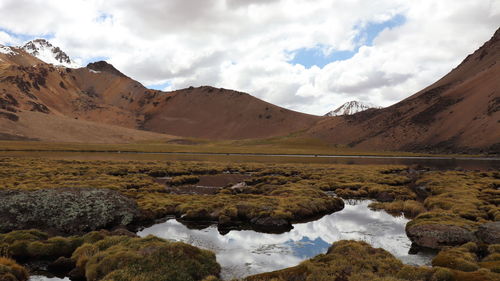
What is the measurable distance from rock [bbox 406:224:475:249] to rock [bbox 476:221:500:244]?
0.53 m

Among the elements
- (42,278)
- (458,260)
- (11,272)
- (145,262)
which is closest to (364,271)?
(458,260)

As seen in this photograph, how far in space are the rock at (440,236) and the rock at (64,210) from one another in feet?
74.8

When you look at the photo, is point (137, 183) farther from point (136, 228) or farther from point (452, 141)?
point (452, 141)

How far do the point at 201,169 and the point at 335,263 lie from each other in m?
63.5

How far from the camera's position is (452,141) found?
189m

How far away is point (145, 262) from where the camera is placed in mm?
17156

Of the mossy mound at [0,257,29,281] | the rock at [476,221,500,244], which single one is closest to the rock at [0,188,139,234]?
the mossy mound at [0,257,29,281]

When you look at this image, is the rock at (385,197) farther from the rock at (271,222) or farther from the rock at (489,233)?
the rock at (489,233)

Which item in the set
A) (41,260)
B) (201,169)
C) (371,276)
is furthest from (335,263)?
(201,169)

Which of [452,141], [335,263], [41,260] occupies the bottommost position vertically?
[41,260]

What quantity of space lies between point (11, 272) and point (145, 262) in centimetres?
627

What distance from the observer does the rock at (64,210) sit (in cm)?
2571

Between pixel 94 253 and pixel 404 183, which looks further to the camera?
pixel 404 183

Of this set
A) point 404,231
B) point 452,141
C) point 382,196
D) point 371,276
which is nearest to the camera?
point 371,276
